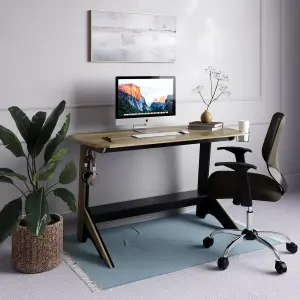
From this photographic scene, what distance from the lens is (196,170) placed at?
415cm

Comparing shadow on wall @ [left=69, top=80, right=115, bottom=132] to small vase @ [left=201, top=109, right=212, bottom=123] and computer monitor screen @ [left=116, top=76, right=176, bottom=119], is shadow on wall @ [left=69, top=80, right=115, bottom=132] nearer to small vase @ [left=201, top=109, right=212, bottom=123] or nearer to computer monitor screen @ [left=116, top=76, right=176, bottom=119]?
computer monitor screen @ [left=116, top=76, right=176, bottom=119]

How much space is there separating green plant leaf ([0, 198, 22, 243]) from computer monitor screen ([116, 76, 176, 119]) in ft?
3.37

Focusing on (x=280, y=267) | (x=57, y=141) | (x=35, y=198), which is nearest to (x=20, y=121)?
(x=57, y=141)

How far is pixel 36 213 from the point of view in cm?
268

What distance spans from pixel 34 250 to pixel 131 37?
178cm

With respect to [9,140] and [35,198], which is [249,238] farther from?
[9,140]

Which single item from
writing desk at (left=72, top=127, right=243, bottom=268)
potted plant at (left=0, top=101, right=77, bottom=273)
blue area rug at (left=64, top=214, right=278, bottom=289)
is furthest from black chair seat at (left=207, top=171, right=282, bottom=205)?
potted plant at (left=0, top=101, right=77, bottom=273)

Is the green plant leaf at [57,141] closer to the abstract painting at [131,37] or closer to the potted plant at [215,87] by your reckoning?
the abstract painting at [131,37]

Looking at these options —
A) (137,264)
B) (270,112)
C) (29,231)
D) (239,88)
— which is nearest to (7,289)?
(29,231)

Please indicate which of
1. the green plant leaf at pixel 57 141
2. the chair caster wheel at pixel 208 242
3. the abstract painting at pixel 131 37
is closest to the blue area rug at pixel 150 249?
the chair caster wheel at pixel 208 242

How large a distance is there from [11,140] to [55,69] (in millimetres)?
800

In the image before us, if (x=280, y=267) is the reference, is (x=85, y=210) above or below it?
above

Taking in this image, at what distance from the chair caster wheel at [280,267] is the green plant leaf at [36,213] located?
54.8 inches

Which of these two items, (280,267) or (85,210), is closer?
(280,267)
